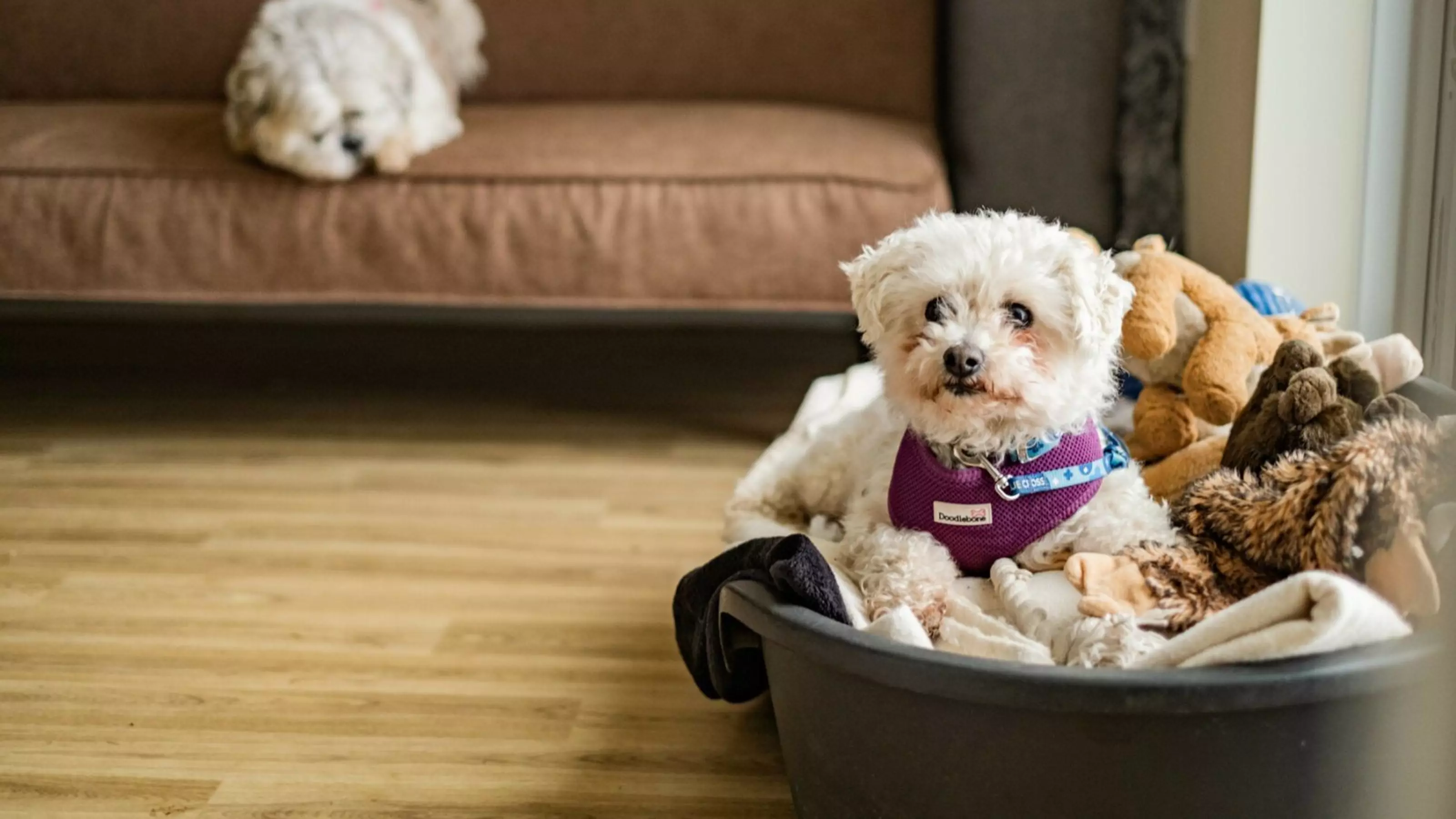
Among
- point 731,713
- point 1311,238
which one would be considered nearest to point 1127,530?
point 731,713

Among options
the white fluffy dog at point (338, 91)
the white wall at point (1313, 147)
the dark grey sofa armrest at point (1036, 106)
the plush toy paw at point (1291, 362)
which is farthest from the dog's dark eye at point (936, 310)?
the white fluffy dog at point (338, 91)

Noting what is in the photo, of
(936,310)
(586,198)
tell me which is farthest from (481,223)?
(936,310)

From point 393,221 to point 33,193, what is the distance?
677mm

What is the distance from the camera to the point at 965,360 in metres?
1.27

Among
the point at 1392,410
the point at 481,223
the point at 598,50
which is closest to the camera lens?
the point at 1392,410

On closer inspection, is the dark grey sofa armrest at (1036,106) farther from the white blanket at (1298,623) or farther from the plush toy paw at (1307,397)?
the white blanket at (1298,623)

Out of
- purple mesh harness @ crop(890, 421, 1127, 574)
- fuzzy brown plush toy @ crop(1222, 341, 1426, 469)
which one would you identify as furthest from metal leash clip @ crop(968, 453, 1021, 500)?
fuzzy brown plush toy @ crop(1222, 341, 1426, 469)

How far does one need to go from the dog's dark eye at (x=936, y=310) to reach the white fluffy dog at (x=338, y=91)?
136 centimetres

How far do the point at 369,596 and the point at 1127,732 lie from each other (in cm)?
128

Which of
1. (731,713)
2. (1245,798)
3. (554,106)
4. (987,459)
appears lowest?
(731,713)

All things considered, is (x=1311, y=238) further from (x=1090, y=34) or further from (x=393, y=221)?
(x=393, y=221)

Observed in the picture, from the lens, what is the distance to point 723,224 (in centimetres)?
232

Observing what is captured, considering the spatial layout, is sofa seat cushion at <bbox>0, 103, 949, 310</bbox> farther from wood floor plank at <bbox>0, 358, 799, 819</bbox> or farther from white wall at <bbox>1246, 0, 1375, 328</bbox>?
white wall at <bbox>1246, 0, 1375, 328</bbox>

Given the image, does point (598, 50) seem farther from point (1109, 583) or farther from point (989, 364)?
point (1109, 583)
